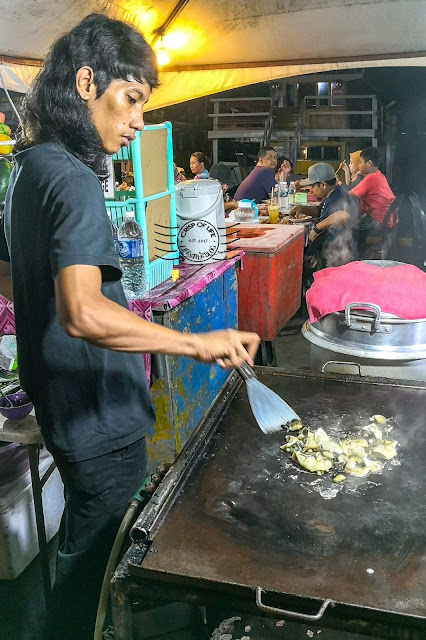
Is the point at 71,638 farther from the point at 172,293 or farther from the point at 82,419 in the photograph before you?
the point at 172,293

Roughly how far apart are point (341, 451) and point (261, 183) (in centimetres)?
689

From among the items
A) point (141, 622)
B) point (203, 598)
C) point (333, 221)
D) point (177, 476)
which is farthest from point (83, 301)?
point (333, 221)

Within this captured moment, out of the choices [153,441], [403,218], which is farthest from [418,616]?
[403,218]

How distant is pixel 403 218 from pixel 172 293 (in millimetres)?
4957

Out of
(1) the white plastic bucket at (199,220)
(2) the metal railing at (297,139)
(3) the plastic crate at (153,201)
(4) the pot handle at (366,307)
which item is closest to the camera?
(4) the pot handle at (366,307)

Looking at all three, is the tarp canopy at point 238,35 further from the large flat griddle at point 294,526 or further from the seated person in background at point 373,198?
the large flat griddle at point 294,526

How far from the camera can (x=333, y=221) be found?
6.40 metres

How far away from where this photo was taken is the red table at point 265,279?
4.82 metres

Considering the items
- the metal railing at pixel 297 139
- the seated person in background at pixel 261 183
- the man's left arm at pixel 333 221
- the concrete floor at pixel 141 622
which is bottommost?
the concrete floor at pixel 141 622

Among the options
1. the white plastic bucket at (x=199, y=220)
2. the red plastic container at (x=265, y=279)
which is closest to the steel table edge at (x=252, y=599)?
the white plastic bucket at (x=199, y=220)

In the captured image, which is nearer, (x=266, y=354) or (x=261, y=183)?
(x=266, y=354)

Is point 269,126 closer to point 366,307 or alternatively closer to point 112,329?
point 366,307

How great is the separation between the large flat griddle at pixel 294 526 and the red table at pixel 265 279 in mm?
2826

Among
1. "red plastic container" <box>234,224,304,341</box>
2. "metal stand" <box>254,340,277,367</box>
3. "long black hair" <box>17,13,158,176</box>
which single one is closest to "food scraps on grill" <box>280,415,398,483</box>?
"long black hair" <box>17,13,158,176</box>
